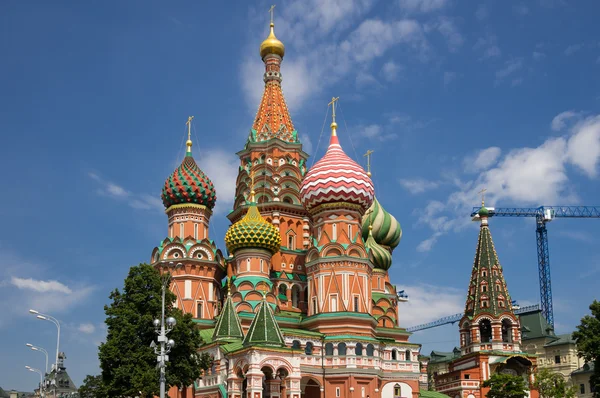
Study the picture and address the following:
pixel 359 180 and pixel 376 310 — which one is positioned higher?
pixel 359 180

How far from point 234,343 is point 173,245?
9742mm

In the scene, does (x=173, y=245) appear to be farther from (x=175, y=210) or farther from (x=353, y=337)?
(x=353, y=337)

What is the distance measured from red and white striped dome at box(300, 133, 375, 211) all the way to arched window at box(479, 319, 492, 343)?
12.6 metres

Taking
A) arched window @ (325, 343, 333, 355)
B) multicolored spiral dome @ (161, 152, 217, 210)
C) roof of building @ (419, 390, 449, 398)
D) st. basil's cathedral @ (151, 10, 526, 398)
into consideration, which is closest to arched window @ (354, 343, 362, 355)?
st. basil's cathedral @ (151, 10, 526, 398)

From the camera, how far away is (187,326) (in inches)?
1313

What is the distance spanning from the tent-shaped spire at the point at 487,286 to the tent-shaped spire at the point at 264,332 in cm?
1905

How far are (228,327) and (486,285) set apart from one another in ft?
66.4

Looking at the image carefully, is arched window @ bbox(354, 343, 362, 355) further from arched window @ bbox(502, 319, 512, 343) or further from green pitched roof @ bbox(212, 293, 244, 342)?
arched window @ bbox(502, 319, 512, 343)

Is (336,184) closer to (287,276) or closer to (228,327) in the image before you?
(287,276)

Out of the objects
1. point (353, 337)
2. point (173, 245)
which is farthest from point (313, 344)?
point (173, 245)

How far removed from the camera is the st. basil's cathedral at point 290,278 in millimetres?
38594

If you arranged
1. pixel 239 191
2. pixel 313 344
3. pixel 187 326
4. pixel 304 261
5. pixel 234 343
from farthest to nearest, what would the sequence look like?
pixel 239 191 → pixel 304 261 → pixel 313 344 → pixel 234 343 → pixel 187 326

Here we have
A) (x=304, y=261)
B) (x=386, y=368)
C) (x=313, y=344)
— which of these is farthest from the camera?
(x=304, y=261)

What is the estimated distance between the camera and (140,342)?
3256 cm
